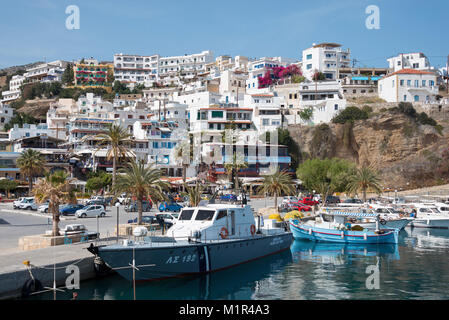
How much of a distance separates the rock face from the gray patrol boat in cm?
5638

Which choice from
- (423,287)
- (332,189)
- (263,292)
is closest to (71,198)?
(263,292)

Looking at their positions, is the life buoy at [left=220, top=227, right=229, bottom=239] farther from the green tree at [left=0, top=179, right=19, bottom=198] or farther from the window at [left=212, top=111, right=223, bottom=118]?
the window at [left=212, top=111, right=223, bottom=118]

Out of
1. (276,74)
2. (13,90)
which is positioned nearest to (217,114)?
(276,74)

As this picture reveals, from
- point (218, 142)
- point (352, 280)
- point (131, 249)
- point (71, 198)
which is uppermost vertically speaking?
point (218, 142)

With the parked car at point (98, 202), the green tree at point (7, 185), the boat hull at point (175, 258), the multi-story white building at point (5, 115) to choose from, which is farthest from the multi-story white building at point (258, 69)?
the boat hull at point (175, 258)

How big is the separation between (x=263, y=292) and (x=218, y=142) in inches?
2395

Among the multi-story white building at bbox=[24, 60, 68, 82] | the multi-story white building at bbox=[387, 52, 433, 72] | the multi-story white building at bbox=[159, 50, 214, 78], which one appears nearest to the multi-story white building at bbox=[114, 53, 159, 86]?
the multi-story white building at bbox=[159, 50, 214, 78]

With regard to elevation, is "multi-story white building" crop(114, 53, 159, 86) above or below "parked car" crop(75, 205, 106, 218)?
above

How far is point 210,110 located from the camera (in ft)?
289

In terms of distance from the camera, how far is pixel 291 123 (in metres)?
92.5

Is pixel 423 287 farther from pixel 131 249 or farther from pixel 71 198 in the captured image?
pixel 71 198

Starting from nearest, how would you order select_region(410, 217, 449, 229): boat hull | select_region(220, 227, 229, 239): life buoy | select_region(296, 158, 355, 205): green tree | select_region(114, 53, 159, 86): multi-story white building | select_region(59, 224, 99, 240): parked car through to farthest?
select_region(220, 227, 229, 239): life buoy → select_region(59, 224, 99, 240): parked car → select_region(410, 217, 449, 229): boat hull → select_region(296, 158, 355, 205): green tree → select_region(114, 53, 159, 86): multi-story white building

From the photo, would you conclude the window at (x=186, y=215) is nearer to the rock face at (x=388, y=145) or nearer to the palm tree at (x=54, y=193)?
the palm tree at (x=54, y=193)

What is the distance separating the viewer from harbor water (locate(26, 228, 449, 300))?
19.5 meters
